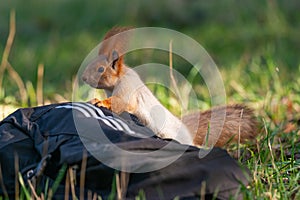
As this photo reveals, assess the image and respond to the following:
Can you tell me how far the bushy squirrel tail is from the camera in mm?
3318

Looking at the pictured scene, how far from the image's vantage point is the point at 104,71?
3141mm

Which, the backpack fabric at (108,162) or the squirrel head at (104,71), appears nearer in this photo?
the backpack fabric at (108,162)

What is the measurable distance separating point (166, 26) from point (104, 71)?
16.8ft

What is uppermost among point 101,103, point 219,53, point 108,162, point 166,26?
point 166,26

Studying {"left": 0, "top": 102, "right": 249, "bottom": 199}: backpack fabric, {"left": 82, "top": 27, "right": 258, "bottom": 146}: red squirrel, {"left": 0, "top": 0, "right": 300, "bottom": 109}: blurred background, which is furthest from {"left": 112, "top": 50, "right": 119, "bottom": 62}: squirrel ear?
{"left": 0, "top": 0, "right": 300, "bottom": 109}: blurred background

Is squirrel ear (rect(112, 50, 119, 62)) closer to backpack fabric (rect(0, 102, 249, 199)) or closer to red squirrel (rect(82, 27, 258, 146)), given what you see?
red squirrel (rect(82, 27, 258, 146))

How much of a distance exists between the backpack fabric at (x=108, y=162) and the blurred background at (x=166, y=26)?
2171mm

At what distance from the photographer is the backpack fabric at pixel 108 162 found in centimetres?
234

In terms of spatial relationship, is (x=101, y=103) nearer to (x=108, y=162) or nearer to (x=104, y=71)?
(x=104, y=71)

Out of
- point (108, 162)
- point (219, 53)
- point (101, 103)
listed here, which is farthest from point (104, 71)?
point (219, 53)

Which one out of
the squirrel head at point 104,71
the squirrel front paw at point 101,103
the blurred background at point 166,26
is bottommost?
the squirrel front paw at point 101,103

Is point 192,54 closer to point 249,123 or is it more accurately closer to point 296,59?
point 296,59

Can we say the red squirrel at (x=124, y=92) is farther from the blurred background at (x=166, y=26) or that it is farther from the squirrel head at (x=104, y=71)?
the blurred background at (x=166, y=26)

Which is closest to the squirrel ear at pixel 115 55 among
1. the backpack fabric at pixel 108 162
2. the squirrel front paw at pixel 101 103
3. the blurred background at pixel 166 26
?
the squirrel front paw at pixel 101 103
